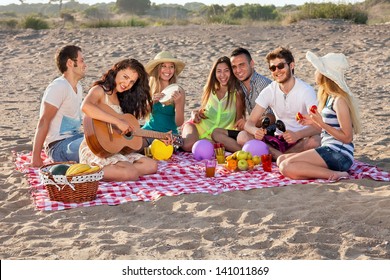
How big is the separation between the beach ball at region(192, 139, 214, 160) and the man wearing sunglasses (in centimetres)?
25

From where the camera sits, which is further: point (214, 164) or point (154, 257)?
point (214, 164)

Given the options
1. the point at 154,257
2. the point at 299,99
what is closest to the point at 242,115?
the point at 299,99

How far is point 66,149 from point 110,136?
605 millimetres

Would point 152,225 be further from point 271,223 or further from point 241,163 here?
point 241,163

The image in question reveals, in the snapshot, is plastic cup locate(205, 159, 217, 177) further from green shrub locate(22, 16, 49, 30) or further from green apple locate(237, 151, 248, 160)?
green shrub locate(22, 16, 49, 30)

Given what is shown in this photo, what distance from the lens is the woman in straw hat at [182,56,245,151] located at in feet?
23.3

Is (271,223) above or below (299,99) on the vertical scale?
below

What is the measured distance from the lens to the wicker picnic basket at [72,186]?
5301 millimetres

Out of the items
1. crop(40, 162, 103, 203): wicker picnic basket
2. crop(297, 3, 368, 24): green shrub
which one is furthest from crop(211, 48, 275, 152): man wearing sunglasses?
crop(297, 3, 368, 24): green shrub

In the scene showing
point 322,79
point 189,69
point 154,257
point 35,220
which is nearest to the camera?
point 154,257

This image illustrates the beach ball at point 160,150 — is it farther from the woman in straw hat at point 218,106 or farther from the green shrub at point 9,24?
the green shrub at point 9,24

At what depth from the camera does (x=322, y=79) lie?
19.5 ft

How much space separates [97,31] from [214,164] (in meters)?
13.0

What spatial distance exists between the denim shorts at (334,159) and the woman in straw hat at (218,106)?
1.47 m
